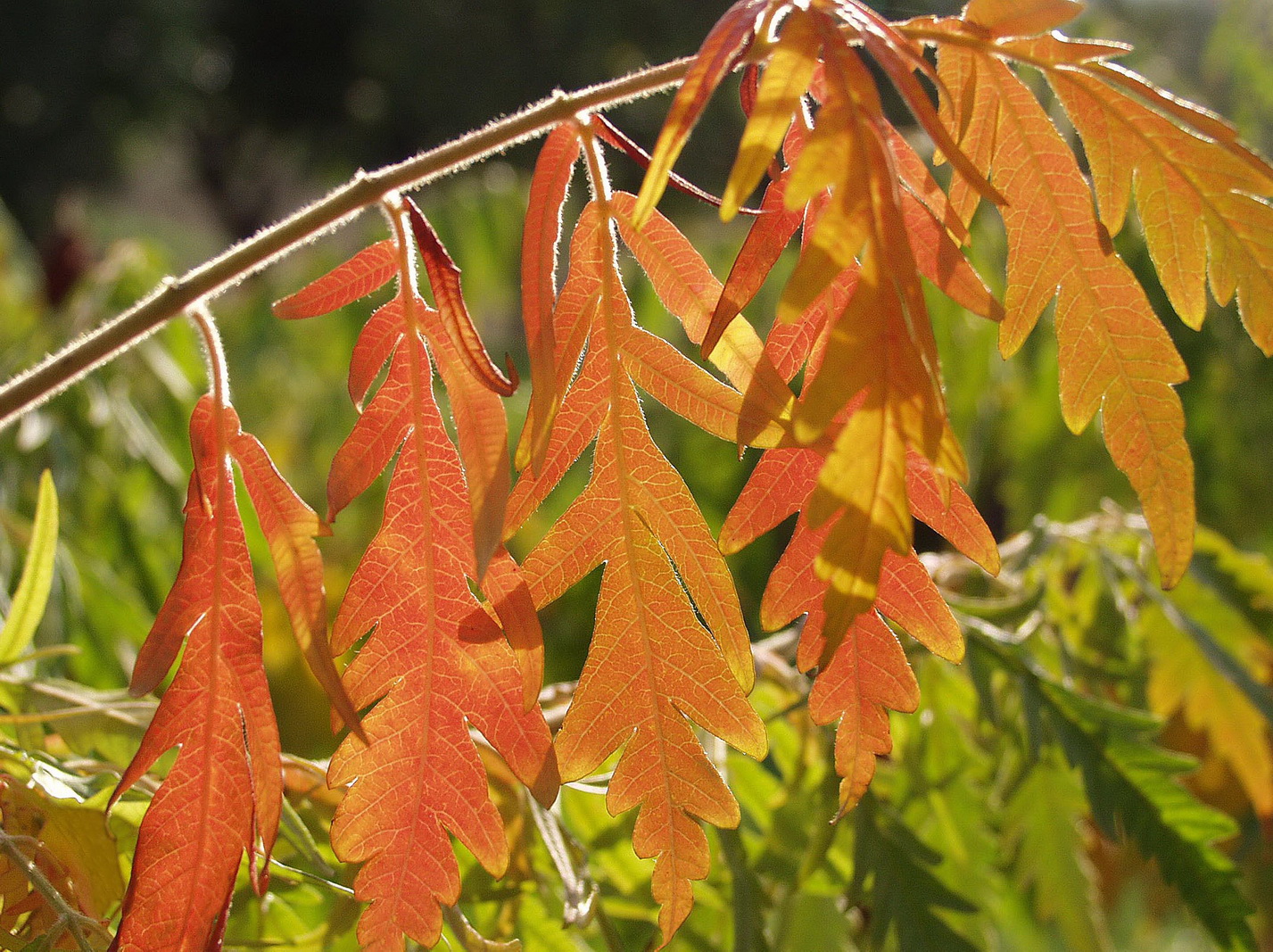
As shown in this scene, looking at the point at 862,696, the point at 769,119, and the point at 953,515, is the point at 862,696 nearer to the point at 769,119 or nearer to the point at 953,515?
the point at 953,515

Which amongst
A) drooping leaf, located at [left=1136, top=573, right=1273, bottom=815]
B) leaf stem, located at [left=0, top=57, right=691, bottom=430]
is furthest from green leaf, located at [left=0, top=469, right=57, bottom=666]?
drooping leaf, located at [left=1136, top=573, right=1273, bottom=815]

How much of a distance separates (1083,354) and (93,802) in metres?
0.39

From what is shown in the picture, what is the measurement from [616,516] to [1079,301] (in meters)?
0.17

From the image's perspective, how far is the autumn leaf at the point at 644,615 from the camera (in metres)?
0.36

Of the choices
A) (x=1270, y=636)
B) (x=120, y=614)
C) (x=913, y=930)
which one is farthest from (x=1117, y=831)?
(x=120, y=614)

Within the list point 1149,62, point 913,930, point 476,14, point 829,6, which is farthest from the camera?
point 476,14

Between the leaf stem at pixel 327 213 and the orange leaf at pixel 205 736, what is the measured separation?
0.03 m

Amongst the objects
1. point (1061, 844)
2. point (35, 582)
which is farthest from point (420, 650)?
point (1061, 844)

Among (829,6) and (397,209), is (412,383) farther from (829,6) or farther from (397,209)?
(829,6)

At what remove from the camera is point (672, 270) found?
0.36 metres

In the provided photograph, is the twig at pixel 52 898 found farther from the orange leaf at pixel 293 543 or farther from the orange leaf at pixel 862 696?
the orange leaf at pixel 862 696

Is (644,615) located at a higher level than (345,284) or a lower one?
lower

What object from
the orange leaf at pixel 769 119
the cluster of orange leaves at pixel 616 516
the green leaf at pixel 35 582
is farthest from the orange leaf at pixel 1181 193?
the green leaf at pixel 35 582

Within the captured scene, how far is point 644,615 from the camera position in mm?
357
